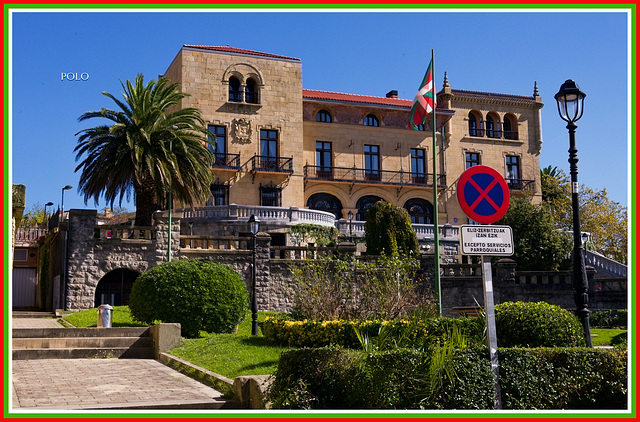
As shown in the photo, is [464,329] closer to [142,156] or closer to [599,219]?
A: [142,156]

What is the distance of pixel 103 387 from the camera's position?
11570 millimetres

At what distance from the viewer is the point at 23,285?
3866 centimetres

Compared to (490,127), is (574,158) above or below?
below

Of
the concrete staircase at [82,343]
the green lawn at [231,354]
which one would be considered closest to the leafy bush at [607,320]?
the green lawn at [231,354]

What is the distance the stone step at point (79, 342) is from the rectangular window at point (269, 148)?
94.4 feet

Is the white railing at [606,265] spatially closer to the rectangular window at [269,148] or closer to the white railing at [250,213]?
the white railing at [250,213]

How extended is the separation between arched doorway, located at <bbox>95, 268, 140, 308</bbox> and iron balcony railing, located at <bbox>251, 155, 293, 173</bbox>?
55.9 feet

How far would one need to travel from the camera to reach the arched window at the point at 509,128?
2142 inches

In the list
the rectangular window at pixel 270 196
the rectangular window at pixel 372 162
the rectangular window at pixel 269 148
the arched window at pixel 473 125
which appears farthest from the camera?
the arched window at pixel 473 125

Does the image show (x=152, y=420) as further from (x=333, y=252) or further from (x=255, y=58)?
(x=255, y=58)

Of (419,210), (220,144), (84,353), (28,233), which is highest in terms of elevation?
(220,144)

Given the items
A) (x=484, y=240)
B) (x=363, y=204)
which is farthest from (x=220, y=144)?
(x=484, y=240)

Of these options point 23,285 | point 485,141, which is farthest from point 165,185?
point 485,141

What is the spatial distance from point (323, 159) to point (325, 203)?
3158 millimetres
